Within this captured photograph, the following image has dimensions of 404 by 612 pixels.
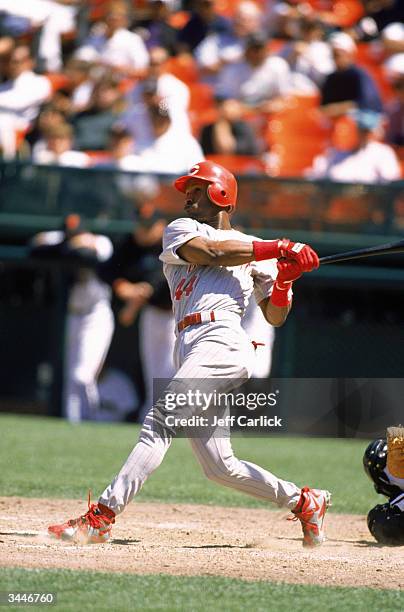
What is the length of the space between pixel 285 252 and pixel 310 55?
8.06m

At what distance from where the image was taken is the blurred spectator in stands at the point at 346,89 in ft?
38.1

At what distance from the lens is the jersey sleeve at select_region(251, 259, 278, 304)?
503cm

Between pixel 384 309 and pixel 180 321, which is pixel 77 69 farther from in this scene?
pixel 180 321

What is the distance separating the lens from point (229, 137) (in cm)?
1115

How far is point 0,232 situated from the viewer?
11.0m

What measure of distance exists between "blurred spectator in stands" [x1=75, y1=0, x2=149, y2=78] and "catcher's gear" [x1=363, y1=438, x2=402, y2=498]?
8017 millimetres

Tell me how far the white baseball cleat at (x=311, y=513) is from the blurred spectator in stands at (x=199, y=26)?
8.77 m

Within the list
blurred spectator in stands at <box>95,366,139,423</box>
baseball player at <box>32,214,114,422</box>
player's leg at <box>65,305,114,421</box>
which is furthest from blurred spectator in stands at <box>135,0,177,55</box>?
blurred spectator in stands at <box>95,366,139,423</box>

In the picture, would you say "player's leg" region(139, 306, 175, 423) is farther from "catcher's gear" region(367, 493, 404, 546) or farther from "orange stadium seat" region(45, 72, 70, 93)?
"catcher's gear" region(367, 493, 404, 546)

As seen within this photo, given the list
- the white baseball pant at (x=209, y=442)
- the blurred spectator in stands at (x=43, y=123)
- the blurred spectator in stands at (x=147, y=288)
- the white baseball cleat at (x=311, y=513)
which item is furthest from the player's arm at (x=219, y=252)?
the blurred spectator in stands at (x=43, y=123)

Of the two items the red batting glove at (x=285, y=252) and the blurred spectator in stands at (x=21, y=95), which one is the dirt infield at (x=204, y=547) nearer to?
the red batting glove at (x=285, y=252)

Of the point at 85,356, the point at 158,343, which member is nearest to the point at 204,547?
the point at 158,343

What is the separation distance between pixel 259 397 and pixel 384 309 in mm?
1608

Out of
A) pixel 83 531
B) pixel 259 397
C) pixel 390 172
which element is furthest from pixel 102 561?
pixel 390 172
